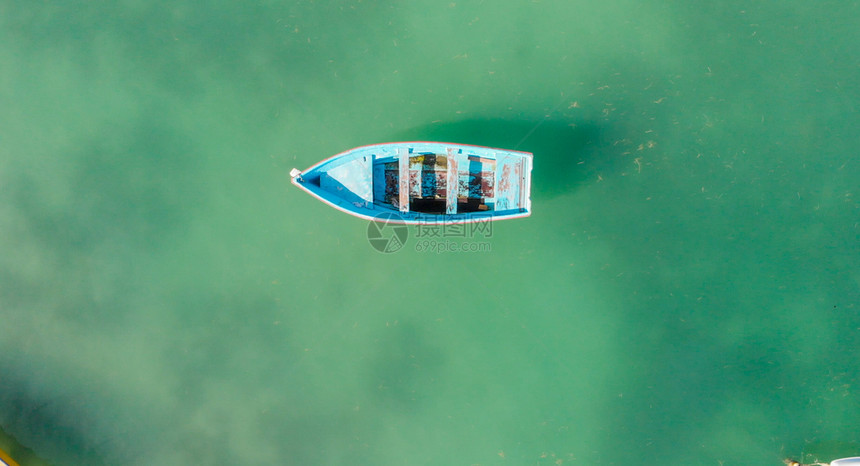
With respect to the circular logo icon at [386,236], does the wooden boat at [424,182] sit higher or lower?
higher

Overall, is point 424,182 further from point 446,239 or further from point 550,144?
point 550,144

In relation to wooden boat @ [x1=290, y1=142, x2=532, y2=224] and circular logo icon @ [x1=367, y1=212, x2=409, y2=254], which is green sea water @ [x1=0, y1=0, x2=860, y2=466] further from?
wooden boat @ [x1=290, y1=142, x2=532, y2=224]

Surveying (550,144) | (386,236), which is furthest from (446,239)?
(550,144)

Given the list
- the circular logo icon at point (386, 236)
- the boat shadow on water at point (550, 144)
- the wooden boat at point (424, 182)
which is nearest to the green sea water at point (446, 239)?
the boat shadow on water at point (550, 144)

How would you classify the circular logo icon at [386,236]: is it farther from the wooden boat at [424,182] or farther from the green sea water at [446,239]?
the wooden boat at [424,182]

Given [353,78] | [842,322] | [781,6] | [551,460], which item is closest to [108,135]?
[353,78]

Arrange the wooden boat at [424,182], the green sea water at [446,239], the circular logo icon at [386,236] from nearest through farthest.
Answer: the wooden boat at [424,182]
the green sea water at [446,239]
the circular logo icon at [386,236]
